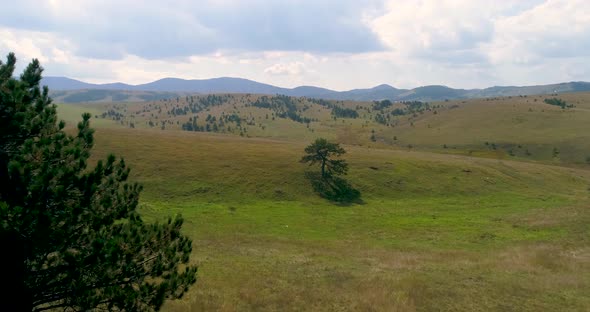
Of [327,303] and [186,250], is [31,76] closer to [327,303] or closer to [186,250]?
[186,250]

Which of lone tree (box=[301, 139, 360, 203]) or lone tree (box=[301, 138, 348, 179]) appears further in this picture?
lone tree (box=[301, 138, 348, 179])

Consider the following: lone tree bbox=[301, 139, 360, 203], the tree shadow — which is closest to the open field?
the tree shadow

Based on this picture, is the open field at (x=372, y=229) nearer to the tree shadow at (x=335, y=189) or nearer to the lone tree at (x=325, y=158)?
the tree shadow at (x=335, y=189)

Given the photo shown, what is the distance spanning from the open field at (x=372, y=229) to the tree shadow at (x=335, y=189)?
185 cm

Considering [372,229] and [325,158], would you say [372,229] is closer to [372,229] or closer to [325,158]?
[372,229]

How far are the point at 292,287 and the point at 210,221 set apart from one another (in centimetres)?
2419

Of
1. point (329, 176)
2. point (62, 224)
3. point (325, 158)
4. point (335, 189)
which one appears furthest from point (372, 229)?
point (62, 224)

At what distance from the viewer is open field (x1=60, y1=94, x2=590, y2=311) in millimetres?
24891

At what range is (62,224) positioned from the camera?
1377 centimetres

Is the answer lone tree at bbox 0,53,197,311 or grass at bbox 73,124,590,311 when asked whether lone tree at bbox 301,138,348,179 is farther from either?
lone tree at bbox 0,53,197,311

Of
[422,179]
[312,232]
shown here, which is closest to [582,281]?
[312,232]

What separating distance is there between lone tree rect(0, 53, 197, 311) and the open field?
7.43m

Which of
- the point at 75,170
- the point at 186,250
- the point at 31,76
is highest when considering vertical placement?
the point at 31,76

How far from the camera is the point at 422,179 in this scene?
76562mm
